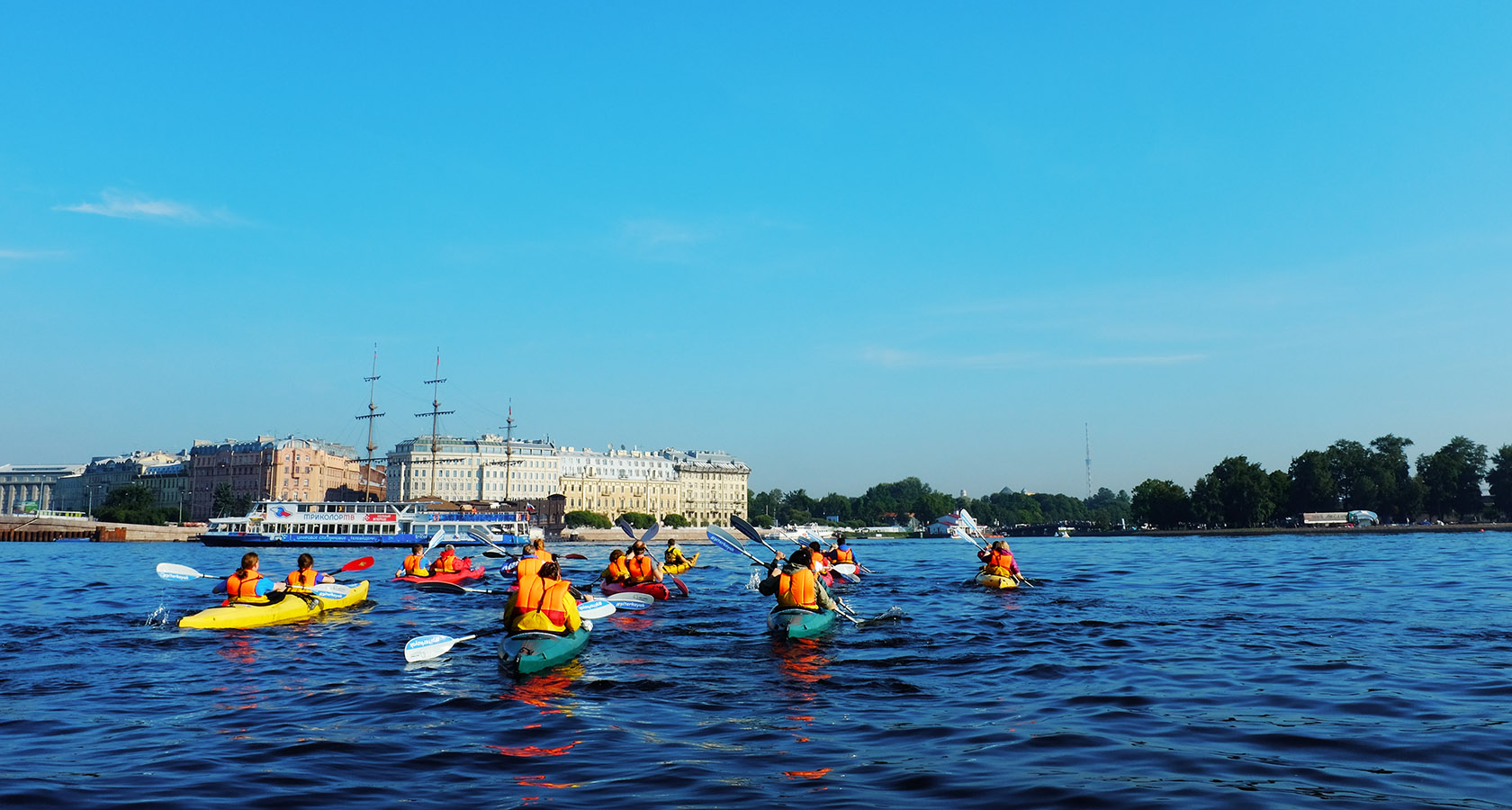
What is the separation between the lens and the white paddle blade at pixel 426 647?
17.0m

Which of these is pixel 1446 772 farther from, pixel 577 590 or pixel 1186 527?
pixel 1186 527

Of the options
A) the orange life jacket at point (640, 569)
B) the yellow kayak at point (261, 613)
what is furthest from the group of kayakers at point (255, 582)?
the orange life jacket at point (640, 569)

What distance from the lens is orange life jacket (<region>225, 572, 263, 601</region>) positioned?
21797mm

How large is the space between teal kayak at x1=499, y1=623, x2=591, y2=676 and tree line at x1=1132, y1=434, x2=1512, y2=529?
155582mm

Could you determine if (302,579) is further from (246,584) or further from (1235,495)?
(1235,495)

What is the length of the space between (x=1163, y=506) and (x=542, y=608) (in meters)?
166

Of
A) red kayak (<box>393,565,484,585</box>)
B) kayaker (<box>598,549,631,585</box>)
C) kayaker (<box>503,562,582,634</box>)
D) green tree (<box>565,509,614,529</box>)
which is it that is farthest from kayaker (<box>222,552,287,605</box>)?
green tree (<box>565,509,614,529</box>)

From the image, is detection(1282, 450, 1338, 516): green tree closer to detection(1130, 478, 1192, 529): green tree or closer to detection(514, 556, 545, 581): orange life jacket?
detection(1130, 478, 1192, 529): green tree

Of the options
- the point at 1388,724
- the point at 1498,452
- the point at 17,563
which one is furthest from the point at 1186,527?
the point at 1388,724

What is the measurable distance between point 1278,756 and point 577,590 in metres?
16.3

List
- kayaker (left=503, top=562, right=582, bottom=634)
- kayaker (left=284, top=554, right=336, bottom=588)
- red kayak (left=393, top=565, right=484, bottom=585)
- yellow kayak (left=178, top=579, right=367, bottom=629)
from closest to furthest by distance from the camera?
kayaker (left=503, top=562, right=582, bottom=634) < yellow kayak (left=178, top=579, right=367, bottom=629) < kayaker (left=284, top=554, right=336, bottom=588) < red kayak (left=393, top=565, right=484, bottom=585)

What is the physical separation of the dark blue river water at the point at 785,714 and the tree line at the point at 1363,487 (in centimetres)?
14086

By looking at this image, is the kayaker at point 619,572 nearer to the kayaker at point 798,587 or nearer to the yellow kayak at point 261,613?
the yellow kayak at point 261,613

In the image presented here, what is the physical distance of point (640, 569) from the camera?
94.1ft
